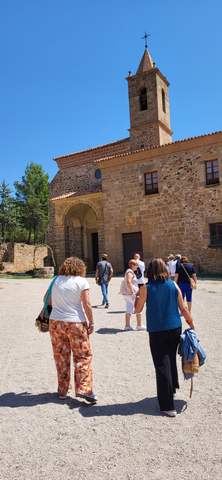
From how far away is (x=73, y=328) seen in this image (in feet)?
12.8

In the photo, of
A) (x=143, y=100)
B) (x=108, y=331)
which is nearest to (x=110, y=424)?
(x=108, y=331)

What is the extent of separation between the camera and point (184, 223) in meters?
19.7

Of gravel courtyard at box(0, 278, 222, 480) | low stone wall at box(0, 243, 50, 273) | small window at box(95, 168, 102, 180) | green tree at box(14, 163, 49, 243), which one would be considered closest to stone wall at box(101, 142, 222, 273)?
small window at box(95, 168, 102, 180)

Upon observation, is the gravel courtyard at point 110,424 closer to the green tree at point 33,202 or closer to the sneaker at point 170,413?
the sneaker at point 170,413

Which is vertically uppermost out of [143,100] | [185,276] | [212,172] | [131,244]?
[143,100]

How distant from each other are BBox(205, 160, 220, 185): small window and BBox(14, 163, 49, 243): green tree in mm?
25850

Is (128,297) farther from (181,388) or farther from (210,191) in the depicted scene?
(210,191)

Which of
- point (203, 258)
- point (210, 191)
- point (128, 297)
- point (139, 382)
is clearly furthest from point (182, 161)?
point (139, 382)

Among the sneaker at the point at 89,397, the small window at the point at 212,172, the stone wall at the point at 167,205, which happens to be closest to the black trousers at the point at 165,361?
the sneaker at the point at 89,397

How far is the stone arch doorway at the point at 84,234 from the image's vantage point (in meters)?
26.5

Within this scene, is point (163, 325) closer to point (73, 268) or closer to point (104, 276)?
point (73, 268)

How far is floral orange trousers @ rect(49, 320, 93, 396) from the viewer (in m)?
3.88

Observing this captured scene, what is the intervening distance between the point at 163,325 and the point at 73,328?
0.96 m

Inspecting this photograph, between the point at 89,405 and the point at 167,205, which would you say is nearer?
the point at 89,405
